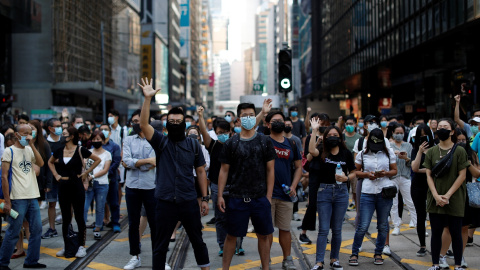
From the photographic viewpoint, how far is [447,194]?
6785mm

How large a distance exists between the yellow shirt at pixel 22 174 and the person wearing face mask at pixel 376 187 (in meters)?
4.20

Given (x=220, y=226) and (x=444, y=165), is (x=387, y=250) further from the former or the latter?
(x=220, y=226)

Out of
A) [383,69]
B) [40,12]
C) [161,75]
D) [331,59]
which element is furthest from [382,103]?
[161,75]

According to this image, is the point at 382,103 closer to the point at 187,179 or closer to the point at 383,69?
the point at 383,69

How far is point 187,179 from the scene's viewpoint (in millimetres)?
6121

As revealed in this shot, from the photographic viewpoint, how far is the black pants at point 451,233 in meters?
6.88

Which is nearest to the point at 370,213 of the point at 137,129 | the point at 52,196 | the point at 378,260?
the point at 378,260

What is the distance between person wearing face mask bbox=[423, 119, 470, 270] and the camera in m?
6.83

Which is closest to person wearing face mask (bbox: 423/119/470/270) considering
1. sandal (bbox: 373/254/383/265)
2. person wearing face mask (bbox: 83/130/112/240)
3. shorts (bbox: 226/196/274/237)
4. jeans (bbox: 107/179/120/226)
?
sandal (bbox: 373/254/383/265)

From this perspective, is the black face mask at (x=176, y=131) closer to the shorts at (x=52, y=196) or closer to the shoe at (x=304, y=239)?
the shoe at (x=304, y=239)

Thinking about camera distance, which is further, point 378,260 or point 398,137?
point 398,137

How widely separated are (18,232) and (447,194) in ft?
17.2

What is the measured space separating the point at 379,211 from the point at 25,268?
15.1 ft

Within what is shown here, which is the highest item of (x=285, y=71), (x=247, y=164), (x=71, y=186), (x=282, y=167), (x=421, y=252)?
(x=285, y=71)
